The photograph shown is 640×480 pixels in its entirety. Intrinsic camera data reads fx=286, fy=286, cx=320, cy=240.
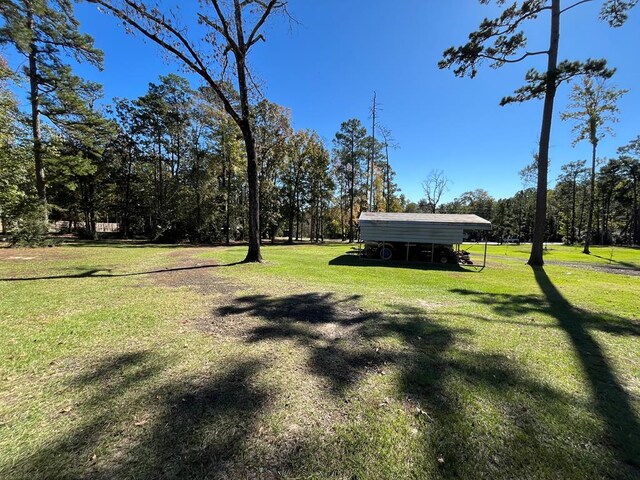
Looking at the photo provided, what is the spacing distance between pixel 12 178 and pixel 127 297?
1693cm

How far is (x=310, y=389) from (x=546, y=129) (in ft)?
53.1

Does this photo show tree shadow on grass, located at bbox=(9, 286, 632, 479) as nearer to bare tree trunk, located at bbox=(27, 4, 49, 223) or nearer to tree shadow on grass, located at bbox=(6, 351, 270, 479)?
tree shadow on grass, located at bbox=(6, 351, 270, 479)

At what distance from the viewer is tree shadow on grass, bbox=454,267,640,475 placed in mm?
2378

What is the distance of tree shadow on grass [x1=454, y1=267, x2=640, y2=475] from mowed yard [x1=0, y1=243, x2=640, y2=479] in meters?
0.02

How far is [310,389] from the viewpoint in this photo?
9.71 ft

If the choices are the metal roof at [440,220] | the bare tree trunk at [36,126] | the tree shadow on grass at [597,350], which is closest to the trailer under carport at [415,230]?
the metal roof at [440,220]

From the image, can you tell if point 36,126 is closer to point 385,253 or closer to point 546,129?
point 385,253

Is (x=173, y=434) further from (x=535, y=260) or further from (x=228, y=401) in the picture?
(x=535, y=260)

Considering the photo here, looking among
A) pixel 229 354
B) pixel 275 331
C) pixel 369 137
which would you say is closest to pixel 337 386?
pixel 229 354

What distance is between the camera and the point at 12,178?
627 inches

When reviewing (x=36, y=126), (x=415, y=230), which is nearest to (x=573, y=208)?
(x=415, y=230)

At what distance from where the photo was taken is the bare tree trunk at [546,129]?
12.6m

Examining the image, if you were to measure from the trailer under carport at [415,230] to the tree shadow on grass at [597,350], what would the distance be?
5.93 metres

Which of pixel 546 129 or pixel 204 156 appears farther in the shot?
pixel 204 156
